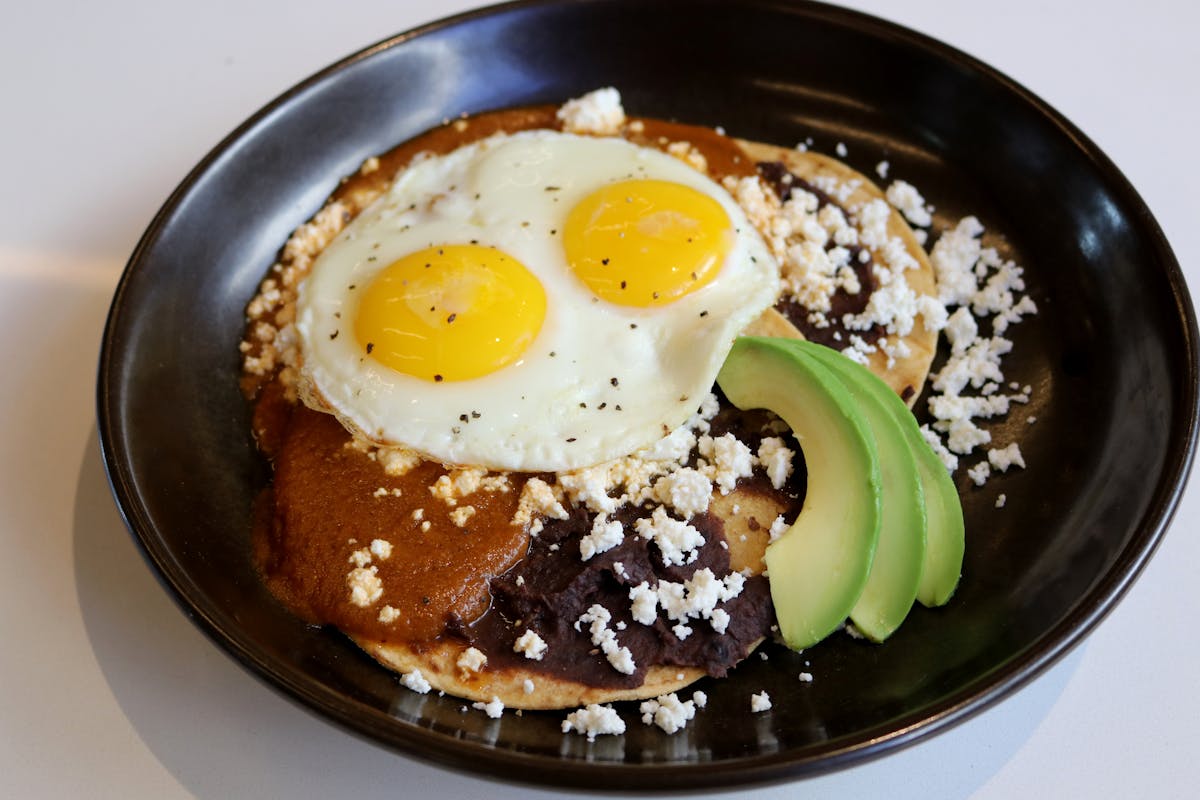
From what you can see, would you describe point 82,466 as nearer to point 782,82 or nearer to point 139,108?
point 139,108

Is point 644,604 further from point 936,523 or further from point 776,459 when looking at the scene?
point 936,523

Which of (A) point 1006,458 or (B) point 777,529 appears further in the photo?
(A) point 1006,458

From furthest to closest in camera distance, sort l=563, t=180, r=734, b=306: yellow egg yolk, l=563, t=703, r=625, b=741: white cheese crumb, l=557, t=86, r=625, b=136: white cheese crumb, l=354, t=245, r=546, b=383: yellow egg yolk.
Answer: l=557, t=86, r=625, b=136: white cheese crumb
l=563, t=180, r=734, b=306: yellow egg yolk
l=354, t=245, r=546, b=383: yellow egg yolk
l=563, t=703, r=625, b=741: white cheese crumb

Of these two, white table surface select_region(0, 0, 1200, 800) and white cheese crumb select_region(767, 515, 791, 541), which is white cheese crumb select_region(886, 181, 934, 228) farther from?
white cheese crumb select_region(767, 515, 791, 541)

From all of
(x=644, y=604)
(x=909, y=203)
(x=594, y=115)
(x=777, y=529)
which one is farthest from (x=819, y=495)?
(x=594, y=115)

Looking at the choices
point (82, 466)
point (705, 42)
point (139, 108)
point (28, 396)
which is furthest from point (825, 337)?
point (139, 108)

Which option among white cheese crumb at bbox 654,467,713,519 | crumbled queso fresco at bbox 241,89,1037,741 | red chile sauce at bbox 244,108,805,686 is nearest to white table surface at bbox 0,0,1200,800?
red chile sauce at bbox 244,108,805,686

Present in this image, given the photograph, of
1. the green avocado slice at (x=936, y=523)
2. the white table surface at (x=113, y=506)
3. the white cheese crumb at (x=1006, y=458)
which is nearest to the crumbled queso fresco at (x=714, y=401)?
the white cheese crumb at (x=1006, y=458)
